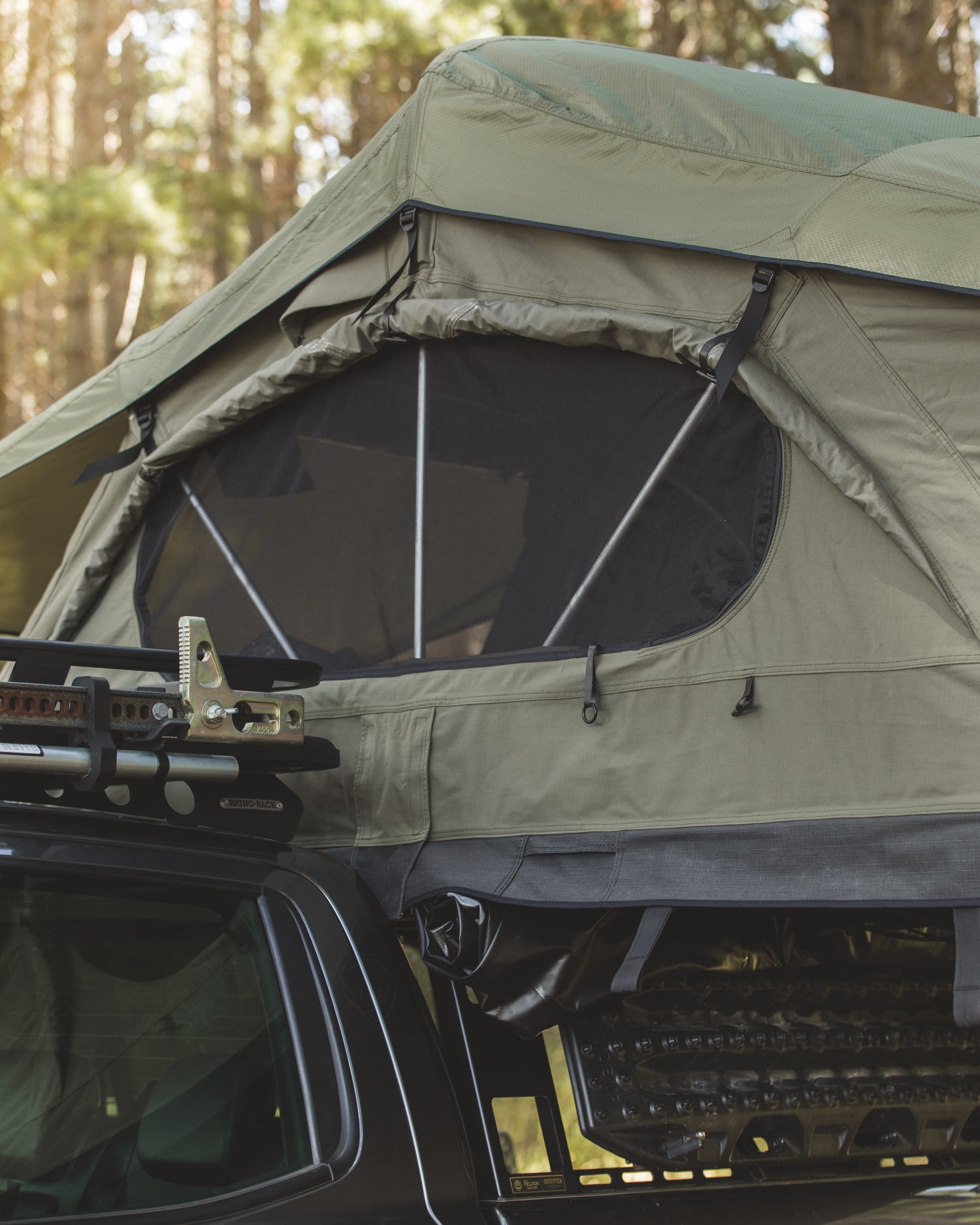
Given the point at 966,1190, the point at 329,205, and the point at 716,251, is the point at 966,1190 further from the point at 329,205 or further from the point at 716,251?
→ the point at 329,205

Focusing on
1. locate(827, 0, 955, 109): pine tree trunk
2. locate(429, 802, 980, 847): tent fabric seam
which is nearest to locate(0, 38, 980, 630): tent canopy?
locate(429, 802, 980, 847): tent fabric seam

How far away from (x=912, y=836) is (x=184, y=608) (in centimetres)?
198

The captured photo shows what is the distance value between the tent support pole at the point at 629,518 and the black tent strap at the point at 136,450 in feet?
4.77

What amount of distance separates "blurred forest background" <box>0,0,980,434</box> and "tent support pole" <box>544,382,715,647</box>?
7.35 metres

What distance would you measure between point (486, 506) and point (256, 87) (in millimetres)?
16887

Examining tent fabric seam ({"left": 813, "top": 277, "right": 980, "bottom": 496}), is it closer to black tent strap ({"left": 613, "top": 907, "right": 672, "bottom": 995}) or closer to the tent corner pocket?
black tent strap ({"left": 613, "top": 907, "right": 672, "bottom": 995})

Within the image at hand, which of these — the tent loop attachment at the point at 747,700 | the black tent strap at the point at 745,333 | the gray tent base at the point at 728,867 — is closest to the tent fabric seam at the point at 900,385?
the black tent strap at the point at 745,333

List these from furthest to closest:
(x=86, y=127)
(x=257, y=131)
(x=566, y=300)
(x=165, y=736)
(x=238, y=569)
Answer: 1. (x=257, y=131)
2. (x=86, y=127)
3. (x=238, y=569)
4. (x=566, y=300)
5. (x=165, y=736)

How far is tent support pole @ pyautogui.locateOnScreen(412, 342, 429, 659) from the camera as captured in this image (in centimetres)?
286

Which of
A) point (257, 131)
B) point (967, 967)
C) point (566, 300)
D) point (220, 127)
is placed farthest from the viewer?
point (220, 127)

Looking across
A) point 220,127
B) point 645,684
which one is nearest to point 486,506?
point 645,684

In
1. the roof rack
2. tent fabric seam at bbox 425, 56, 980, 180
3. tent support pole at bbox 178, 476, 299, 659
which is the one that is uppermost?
tent fabric seam at bbox 425, 56, 980, 180

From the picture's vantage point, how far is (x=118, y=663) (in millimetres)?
2285

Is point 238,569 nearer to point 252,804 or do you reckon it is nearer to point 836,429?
point 252,804
